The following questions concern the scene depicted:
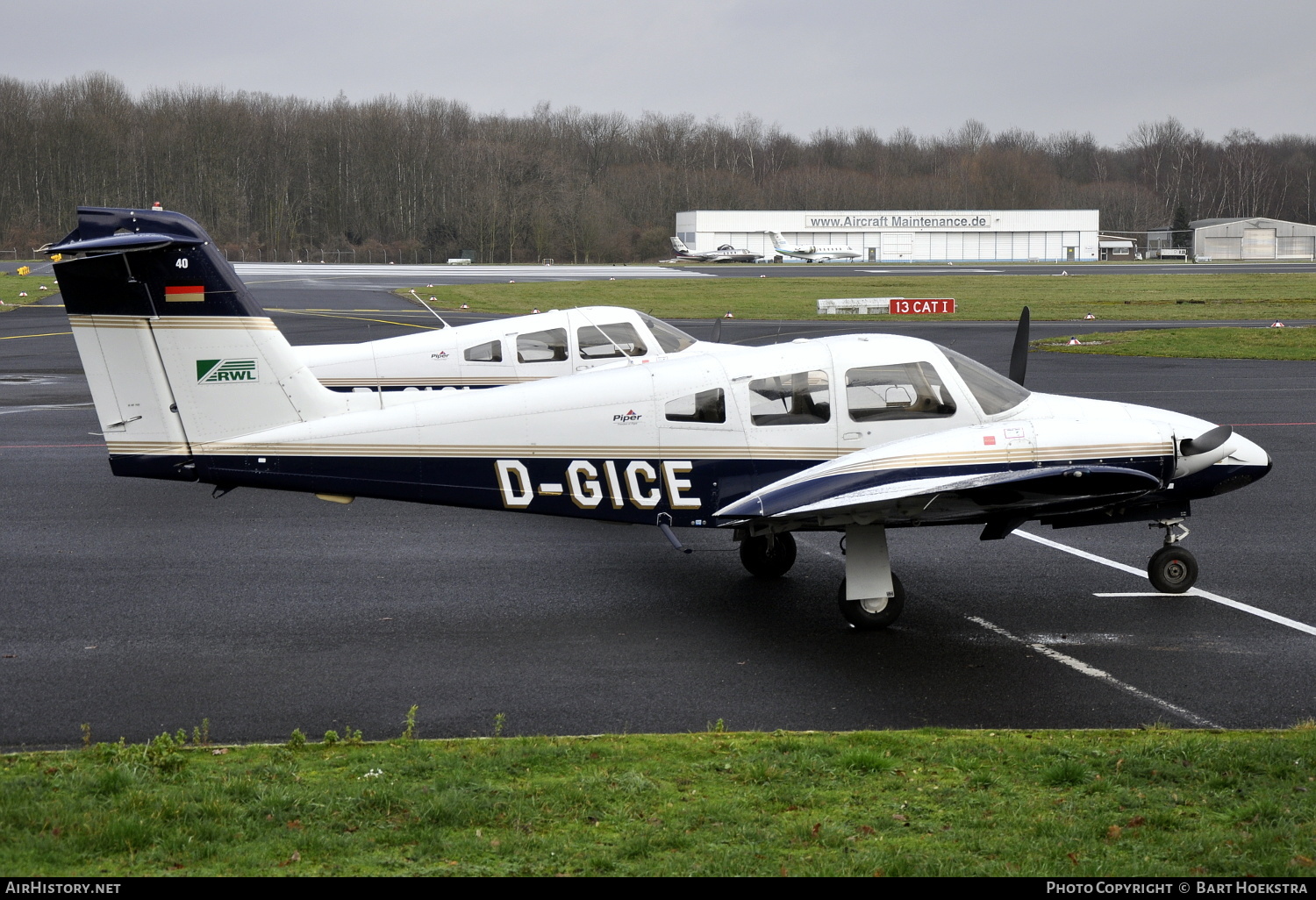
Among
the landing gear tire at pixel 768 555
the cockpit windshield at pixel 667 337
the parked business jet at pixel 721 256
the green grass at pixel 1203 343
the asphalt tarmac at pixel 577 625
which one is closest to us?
the asphalt tarmac at pixel 577 625

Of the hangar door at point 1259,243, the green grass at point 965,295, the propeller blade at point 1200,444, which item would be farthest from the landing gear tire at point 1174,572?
the hangar door at point 1259,243

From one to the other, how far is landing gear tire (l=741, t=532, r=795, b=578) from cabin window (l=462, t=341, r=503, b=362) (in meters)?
5.14

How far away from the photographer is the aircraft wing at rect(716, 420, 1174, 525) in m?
8.42

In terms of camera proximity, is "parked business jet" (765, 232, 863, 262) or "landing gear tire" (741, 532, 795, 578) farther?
"parked business jet" (765, 232, 863, 262)

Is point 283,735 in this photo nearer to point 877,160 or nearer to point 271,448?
point 271,448

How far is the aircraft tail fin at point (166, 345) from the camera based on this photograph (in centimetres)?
927

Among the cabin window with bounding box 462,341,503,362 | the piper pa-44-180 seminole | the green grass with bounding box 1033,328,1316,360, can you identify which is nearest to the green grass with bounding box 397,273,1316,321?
the green grass with bounding box 1033,328,1316,360

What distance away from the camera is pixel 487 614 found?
9812 millimetres

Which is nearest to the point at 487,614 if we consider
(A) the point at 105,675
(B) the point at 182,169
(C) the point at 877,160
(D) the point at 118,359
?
(A) the point at 105,675

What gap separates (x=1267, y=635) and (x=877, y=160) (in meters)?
158

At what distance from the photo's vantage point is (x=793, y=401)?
32.2 feet

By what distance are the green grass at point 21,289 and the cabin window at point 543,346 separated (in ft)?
131

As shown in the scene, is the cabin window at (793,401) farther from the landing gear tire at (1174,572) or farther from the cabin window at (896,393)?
the landing gear tire at (1174,572)

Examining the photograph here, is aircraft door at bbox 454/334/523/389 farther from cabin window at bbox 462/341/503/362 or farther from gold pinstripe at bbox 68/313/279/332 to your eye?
gold pinstripe at bbox 68/313/279/332
